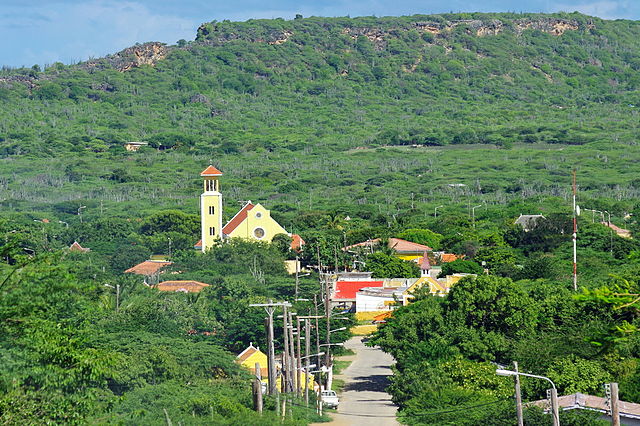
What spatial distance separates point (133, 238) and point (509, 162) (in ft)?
290

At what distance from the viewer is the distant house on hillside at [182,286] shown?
72.6m

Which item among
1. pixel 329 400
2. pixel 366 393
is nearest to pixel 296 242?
pixel 366 393

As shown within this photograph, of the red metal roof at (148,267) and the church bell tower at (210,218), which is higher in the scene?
the church bell tower at (210,218)

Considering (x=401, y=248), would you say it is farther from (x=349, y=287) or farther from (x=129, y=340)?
(x=129, y=340)

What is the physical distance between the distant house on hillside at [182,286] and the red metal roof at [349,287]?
771cm

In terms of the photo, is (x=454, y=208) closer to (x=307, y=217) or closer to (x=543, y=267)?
(x=307, y=217)

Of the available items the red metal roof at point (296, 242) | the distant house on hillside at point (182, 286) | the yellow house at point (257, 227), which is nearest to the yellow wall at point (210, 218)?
the yellow house at point (257, 227)

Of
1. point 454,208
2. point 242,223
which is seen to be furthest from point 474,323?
point 454,208

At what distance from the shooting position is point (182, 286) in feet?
244

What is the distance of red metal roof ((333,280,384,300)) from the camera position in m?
72.4

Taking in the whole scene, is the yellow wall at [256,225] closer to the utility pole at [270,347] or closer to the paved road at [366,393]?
the paved road at [366,393]

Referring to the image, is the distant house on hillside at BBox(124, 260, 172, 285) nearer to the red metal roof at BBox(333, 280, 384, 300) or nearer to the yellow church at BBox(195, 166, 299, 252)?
the yellow church at BBox(195, 166, 299, 252)

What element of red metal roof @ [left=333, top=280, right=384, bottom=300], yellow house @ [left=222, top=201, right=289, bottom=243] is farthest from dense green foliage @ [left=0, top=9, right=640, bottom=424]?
yellow house @ [left=222, top=201, right=289, bottom=243]

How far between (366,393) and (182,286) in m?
30.2
